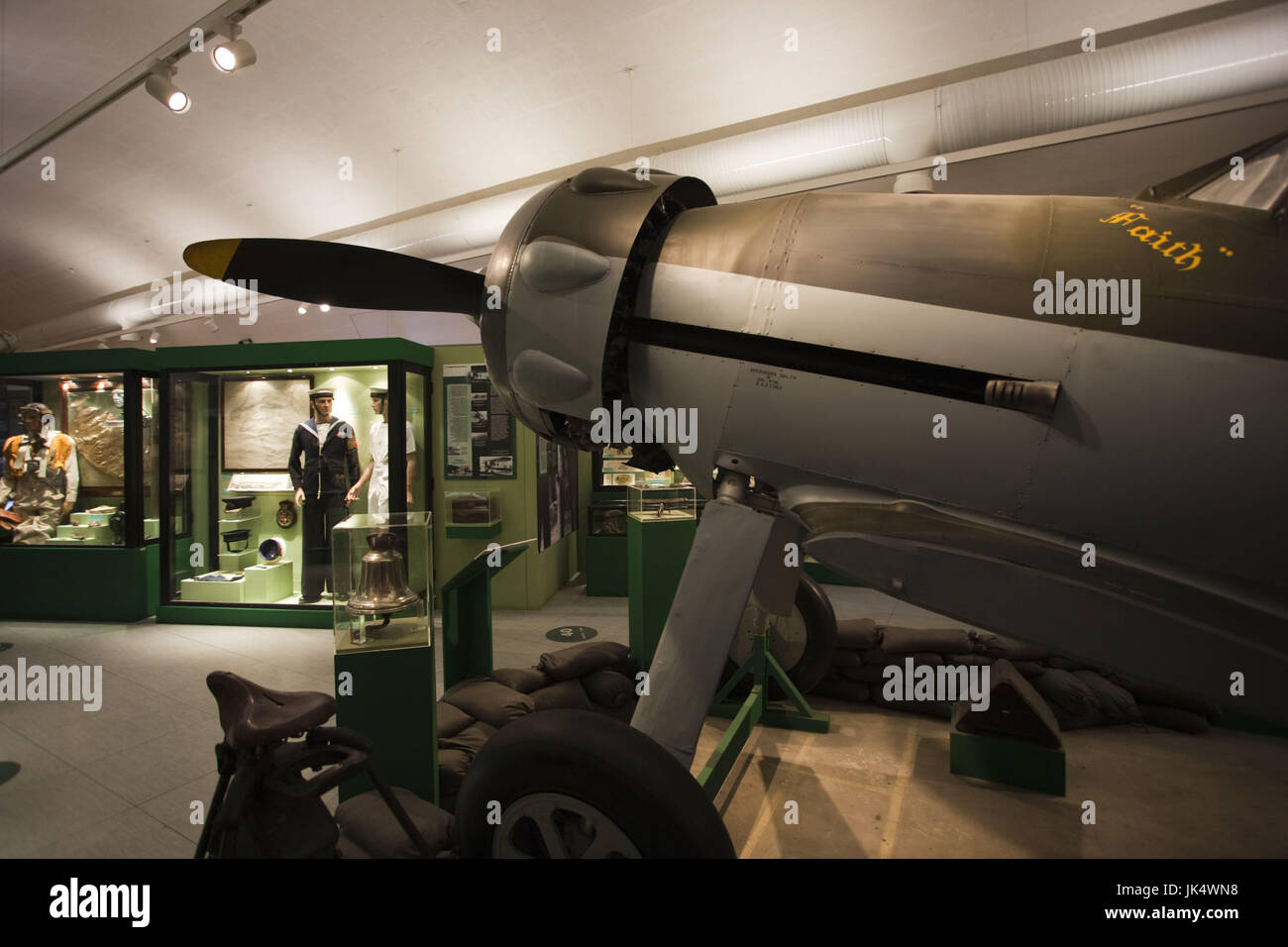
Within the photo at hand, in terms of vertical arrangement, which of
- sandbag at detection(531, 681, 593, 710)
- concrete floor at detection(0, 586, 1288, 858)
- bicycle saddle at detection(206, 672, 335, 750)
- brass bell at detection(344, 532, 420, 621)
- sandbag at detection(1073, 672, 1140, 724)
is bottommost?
concrete floor at detection(0, 586, 1288, 858)

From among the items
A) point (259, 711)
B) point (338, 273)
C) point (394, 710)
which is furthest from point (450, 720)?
point (338, 273)

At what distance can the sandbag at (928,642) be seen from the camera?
341cm

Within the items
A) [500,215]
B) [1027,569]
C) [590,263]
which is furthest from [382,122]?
[1027,569]

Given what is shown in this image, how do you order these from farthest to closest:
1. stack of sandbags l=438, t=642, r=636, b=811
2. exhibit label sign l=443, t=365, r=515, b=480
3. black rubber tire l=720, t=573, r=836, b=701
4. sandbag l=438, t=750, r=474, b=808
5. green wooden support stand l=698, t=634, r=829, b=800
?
exhibit label sign l=443, t=365, r=515, b=480
black rubber tire l=720, t=573, r=836, b=701
green wooden support stand l=698, t=634, r=829, b=800
stack of sandbags l=438, t=642, r=636, b=811
sandbag l=438, t=750, r=474, b=808

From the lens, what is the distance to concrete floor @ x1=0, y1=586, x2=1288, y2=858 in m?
2.20

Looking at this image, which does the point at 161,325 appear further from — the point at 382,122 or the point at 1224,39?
the point at 1224,39

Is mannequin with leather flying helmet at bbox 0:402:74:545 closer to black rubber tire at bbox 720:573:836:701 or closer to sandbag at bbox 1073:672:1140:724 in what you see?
black rubber tire at bbox 720:573:836:701

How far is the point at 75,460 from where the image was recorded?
18.1ft

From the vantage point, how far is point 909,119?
136 inches

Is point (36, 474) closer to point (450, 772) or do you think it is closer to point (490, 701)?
point (490, 701)

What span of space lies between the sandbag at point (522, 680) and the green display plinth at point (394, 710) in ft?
2.44

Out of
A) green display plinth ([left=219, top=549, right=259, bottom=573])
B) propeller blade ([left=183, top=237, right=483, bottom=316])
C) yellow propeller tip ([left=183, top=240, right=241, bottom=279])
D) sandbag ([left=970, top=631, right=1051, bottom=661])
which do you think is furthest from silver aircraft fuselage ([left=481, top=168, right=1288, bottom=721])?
green display plinth ([left=219, top=549, right=259, bottom=573])

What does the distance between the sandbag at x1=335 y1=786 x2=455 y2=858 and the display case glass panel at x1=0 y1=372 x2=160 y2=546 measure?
15.1 feet
